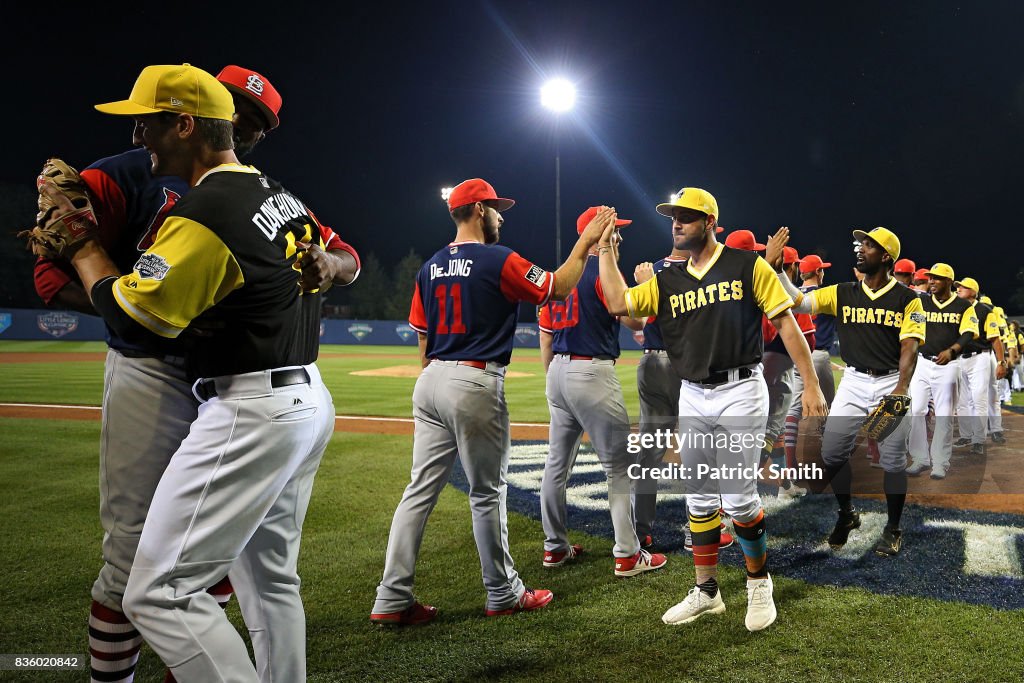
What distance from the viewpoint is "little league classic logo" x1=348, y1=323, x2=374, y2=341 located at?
4081cm

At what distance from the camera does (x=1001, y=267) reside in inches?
2125

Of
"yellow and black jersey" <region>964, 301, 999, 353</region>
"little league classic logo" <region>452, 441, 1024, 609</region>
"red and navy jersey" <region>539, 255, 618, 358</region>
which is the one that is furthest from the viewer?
"yellow and black jersey" <region>964, 301, 999, 353</region>

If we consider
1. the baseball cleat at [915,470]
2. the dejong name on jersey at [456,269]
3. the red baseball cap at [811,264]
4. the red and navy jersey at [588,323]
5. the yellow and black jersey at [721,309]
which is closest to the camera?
the dejong name on jersey at [456,269]

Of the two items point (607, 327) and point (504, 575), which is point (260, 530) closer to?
point (504, 575)

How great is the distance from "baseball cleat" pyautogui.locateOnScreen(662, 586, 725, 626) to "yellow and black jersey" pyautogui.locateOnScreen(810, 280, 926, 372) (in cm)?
279

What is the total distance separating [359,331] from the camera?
4091cm

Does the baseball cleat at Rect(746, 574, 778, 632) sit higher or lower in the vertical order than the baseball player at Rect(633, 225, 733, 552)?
A: lower

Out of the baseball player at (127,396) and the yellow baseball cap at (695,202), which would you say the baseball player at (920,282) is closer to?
the yellow baseball cap at (695,202)

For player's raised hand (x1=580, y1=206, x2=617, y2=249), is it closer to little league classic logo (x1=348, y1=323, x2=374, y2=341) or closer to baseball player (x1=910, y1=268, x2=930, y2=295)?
baseball player (x1=910, y1=268, x2=930, y2=295)

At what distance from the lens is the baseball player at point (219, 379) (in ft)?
6.06

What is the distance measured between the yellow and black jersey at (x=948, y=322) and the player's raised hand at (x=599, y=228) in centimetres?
675

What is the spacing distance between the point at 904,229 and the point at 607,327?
5758cm

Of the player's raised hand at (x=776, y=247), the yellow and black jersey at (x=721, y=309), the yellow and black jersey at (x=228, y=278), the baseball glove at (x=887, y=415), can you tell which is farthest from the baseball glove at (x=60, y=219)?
the baseball glove at (x=887, y=415)

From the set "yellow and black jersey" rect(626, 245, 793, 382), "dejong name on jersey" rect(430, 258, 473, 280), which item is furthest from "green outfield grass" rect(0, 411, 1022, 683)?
"dejong name on jersey" rect(430, 258, 473, 280)
